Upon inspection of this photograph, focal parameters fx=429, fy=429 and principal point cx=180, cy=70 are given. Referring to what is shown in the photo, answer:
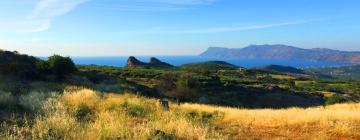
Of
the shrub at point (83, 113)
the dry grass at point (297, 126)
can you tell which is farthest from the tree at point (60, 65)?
the dry grass at point (297, 126)

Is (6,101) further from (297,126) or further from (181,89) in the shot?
(181,89)

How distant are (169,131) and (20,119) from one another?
179 inches

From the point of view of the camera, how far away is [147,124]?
39.8ft

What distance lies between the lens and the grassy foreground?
10.4 m

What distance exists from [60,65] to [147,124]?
37.1m

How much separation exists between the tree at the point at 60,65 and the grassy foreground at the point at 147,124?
94.5 ft

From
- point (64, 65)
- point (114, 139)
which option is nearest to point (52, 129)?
point (114, 139)

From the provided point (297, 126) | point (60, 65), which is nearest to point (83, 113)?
point (297, 126)

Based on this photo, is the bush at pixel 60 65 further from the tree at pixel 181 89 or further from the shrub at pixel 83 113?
the shrub at pixel 83 113

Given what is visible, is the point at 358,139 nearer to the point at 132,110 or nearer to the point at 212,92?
the point at 132,110

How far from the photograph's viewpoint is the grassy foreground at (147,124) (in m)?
10.4

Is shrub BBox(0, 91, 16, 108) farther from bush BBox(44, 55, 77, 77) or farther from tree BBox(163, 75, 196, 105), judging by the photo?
tree BBox(163, 75, 196, 105)

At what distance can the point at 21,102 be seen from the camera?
55.3 feet

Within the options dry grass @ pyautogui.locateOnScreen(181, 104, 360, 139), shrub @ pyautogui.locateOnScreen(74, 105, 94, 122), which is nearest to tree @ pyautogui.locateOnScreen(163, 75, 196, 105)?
shrub @ pyautogui.locateOnScreen(74, 105, 94, 122)
